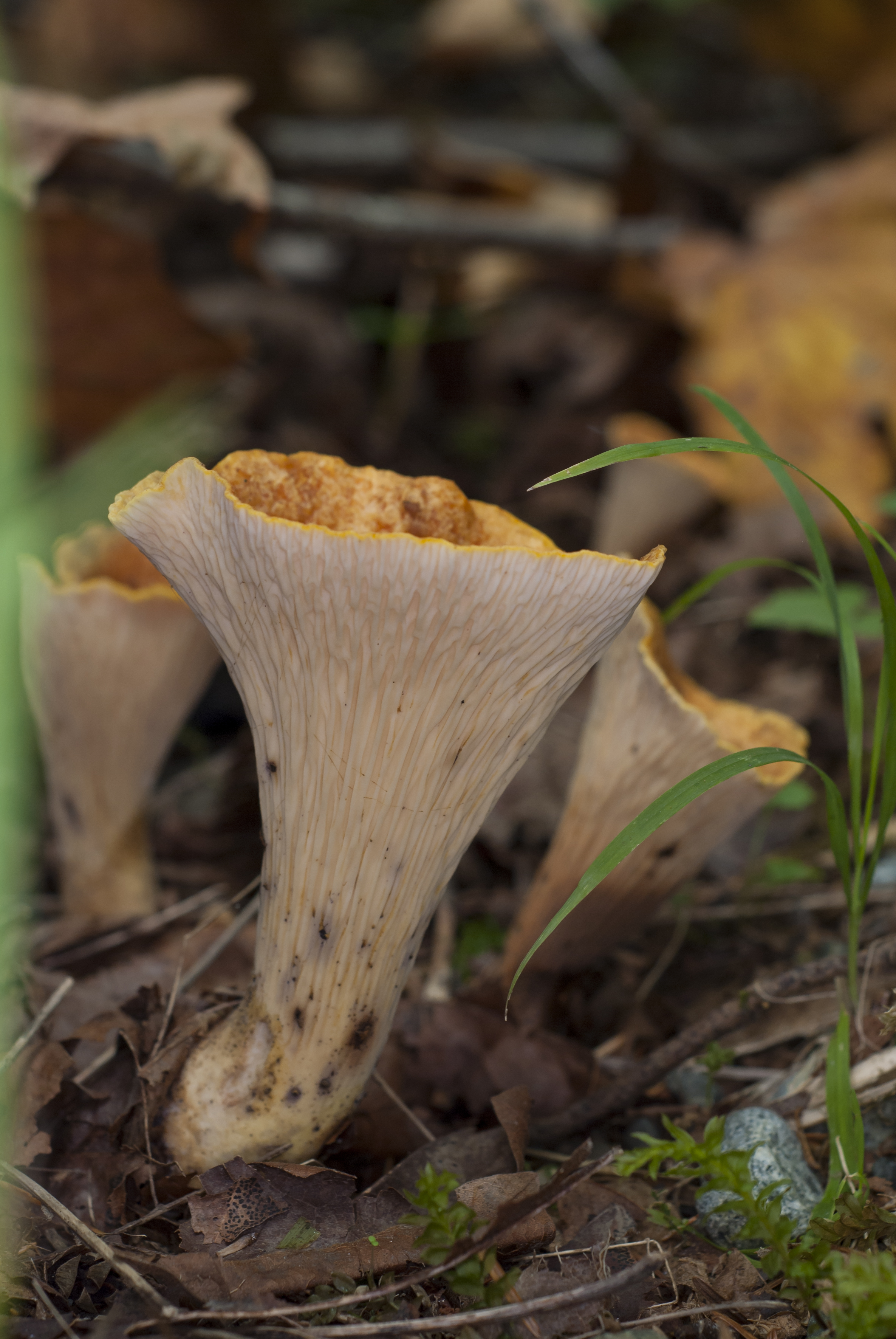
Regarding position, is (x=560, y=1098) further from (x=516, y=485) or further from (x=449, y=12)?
(x=449, y=12)

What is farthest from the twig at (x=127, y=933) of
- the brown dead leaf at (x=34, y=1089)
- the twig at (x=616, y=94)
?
the twig at (x=616, y=94)

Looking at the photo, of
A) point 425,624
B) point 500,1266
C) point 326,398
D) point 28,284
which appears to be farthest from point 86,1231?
point 326,398

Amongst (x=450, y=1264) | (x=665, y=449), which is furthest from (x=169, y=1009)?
(x=665, y=449)

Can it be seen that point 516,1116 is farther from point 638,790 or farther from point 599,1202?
point 638,790

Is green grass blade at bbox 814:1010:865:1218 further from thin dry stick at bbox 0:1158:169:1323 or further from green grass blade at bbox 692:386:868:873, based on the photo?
thin dry stick at bbox 0:1158:169:1323

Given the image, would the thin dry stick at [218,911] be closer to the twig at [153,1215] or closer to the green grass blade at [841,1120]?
the twig at [153,1215]

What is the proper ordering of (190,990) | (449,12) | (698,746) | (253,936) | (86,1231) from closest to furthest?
(86,1231)
(698,746)
(190,990)
(253,936)
(449,12)
